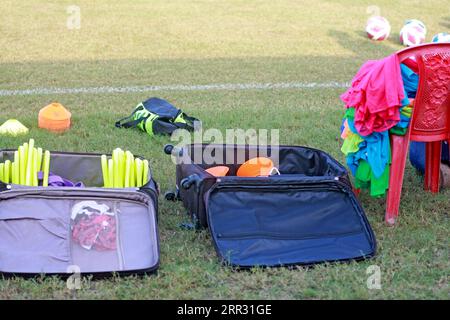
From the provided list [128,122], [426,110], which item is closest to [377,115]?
[426,110]

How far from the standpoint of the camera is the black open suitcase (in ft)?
12.1

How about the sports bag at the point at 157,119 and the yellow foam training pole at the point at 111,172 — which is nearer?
the yellow foam training pole at the point at 111,172

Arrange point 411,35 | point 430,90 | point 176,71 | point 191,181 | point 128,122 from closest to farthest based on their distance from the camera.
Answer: point 191,181 → point 430,90 → point 128,122 → point 176,71 → point 411,35

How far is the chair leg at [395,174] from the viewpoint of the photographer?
4.17 metres

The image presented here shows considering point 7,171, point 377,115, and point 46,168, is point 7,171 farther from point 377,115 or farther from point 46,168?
point 377,115

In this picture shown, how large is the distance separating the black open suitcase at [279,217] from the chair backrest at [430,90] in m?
0.55

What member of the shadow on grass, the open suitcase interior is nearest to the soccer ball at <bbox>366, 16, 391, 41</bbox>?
the shadow on grass

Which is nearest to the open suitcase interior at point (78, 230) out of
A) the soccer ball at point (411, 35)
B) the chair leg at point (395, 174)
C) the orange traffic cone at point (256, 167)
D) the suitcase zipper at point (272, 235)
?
the suitcase zipper at point (272, 235)

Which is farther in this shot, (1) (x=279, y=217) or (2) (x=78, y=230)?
(1) (x=279, y=217)

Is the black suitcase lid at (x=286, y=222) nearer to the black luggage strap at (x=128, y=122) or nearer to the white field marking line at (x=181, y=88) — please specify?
the black luggage strap at (x=128, y=122)

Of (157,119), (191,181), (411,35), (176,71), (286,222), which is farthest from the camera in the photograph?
(411,35)

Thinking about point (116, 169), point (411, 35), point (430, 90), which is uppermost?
point (430, 90)

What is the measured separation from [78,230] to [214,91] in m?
4.01

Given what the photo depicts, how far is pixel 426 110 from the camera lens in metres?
4.18
